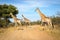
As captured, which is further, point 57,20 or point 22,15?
point 22,15

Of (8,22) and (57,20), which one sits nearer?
(57,20)

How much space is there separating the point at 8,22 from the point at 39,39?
8.97m

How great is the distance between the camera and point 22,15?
51.3ft

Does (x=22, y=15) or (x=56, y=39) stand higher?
(x=22, y=15)

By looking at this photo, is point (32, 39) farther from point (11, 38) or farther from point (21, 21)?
point (21, 21)

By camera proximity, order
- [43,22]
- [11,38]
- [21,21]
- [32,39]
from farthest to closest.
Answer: [21,21] → [43,22] → [11,38] → [32,39]

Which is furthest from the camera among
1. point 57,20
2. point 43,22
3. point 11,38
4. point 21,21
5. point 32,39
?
point 21,21

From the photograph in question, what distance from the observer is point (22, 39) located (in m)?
7.57

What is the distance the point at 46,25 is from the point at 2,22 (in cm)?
578

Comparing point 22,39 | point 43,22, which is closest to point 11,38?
point 22,39

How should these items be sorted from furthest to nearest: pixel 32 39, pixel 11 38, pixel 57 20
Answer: pixel 57 20
pixel 11 38
pixel 32 39

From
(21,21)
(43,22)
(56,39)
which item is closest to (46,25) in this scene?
(43,22)

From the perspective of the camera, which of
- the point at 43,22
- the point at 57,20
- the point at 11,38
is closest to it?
the point at 11,38

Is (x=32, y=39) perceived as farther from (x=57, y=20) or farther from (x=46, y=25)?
(x=57, y=20)
